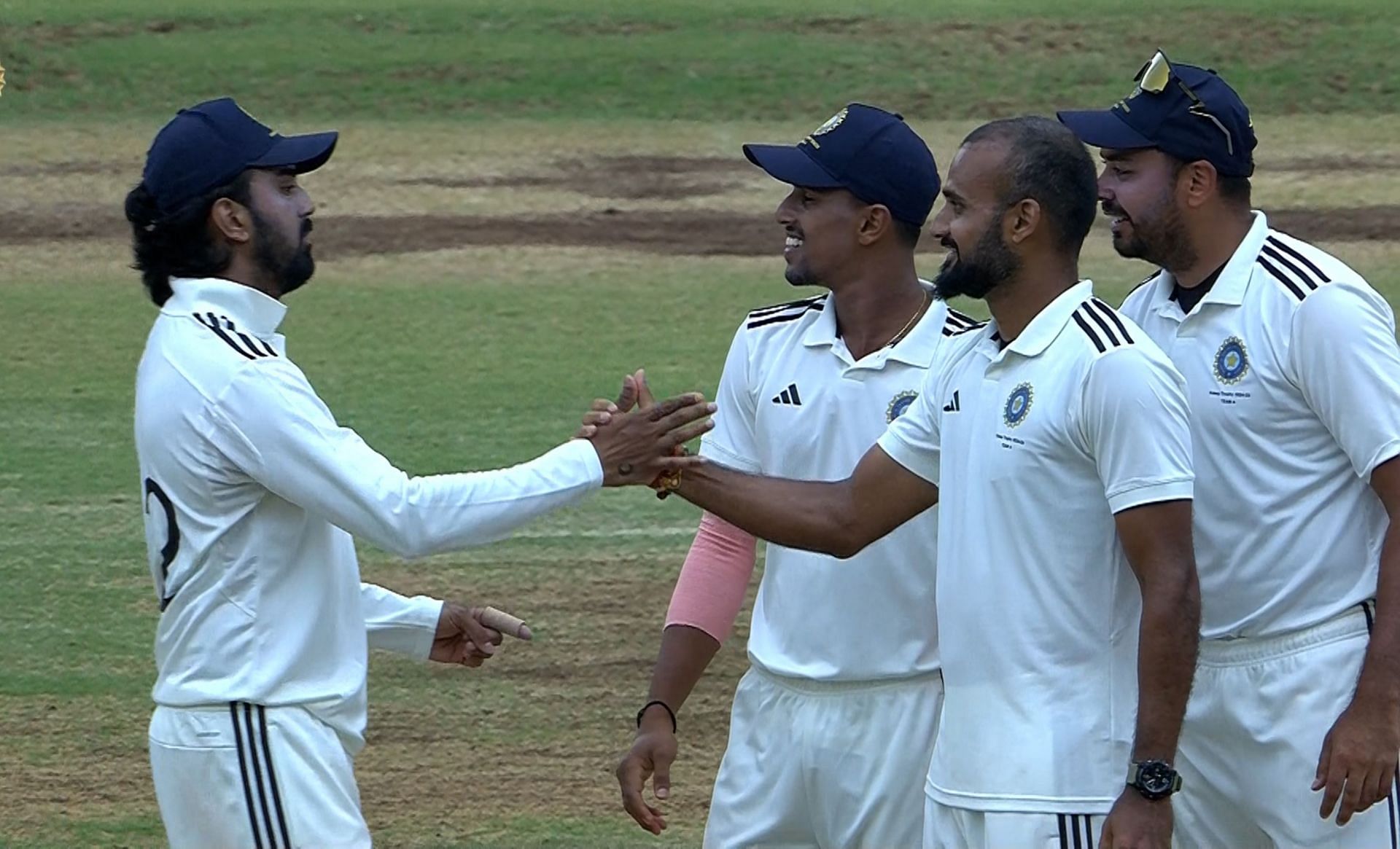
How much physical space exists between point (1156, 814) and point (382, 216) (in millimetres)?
16767

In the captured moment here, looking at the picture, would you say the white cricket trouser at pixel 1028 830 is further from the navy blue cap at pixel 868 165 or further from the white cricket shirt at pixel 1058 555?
the navy blue cap at pixel 868 165

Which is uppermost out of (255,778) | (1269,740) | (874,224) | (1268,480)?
(874,224)

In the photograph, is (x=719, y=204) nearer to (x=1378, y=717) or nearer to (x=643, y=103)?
(x=643, y=103)

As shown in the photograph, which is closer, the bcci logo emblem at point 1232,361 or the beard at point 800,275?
the bcci logo emblem at point 1232,361

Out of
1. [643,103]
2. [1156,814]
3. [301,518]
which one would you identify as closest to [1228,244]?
[1156,814]

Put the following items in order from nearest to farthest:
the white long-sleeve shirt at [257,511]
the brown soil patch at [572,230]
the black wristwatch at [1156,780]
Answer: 1. the black wristwatch at [1156,780]
2. the white long-sleeve shirt at [257,511]
3. the brown soil patch at [572,230]

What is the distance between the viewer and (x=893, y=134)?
5430 mm

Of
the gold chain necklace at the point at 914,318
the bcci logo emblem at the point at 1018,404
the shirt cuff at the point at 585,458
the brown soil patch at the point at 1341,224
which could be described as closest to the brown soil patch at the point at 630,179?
the brown soil patch at the point at 1341,224

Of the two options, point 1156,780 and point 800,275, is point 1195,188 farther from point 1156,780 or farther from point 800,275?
point 1156,780

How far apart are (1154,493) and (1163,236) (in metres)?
1.07

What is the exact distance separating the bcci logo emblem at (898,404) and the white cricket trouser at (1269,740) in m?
0.86

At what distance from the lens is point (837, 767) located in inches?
201

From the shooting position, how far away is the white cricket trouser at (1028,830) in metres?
4.21

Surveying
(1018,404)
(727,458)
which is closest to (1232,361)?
(1018,404)
